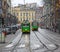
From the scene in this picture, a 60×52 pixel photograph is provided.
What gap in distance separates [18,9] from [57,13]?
9770 centimetres

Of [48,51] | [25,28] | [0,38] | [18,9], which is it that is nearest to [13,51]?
[48,51]

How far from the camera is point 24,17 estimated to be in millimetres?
194375

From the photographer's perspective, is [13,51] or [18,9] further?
[18,9]

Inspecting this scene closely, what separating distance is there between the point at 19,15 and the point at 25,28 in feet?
390

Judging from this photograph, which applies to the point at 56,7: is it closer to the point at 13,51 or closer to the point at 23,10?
the point at 13,51

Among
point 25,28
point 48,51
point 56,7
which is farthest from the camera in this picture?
point 56,7

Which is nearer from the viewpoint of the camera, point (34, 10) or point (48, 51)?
point (48, 51)

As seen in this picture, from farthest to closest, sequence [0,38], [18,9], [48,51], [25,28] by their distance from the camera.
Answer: [18,9] → [25,28] → [0,38] → [48,51]

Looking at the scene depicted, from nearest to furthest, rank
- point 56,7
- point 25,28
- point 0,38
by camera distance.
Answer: point 0,38
point 25,28
point 56,7

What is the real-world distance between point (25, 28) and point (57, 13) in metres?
23.9

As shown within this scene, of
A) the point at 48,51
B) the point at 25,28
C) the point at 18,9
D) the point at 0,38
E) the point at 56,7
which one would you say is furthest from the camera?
the point at 18,9

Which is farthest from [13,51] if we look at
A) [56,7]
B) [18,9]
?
[18,9]

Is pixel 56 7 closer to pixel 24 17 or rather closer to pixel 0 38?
pixel 0 38

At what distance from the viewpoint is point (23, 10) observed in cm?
19300
